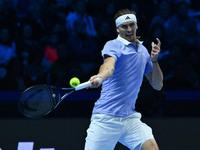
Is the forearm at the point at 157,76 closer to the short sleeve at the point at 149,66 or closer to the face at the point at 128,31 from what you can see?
the short sleeve at the point at 149,66

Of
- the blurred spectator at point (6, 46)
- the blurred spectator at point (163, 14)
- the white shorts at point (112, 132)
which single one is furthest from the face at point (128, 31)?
the blurred spectator at point (163, 14)

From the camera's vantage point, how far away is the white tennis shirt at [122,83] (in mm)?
4379

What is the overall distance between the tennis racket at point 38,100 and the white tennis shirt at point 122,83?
0.50 meters

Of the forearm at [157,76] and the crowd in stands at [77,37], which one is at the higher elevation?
the crowd in stands at [77,37]

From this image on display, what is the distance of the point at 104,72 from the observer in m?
3.91

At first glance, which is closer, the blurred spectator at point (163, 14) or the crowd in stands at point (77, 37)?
the crowd in stands at point (77, 37)

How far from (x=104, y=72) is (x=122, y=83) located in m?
0.53

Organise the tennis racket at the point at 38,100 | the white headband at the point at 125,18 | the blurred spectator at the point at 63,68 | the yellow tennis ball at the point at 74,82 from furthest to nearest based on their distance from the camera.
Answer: the blurred spectator at the point at 63,68 → the white headband at the point at 125,18 → the tennis racket at the point at 38,100 → the yellow tennis ball at the point at 74,82

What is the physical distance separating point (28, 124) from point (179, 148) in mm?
2036

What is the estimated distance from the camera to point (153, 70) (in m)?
4.71

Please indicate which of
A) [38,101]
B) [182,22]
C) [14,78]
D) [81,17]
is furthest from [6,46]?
[38,101]

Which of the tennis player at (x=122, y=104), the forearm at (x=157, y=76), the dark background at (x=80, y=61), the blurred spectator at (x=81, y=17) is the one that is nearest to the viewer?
the tennis player at (x=122, y=104)

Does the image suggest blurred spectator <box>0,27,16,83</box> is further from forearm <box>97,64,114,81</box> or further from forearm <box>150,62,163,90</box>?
forearm <box>97,64,114,81</box>

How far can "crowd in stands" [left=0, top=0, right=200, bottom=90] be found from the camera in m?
7.35
